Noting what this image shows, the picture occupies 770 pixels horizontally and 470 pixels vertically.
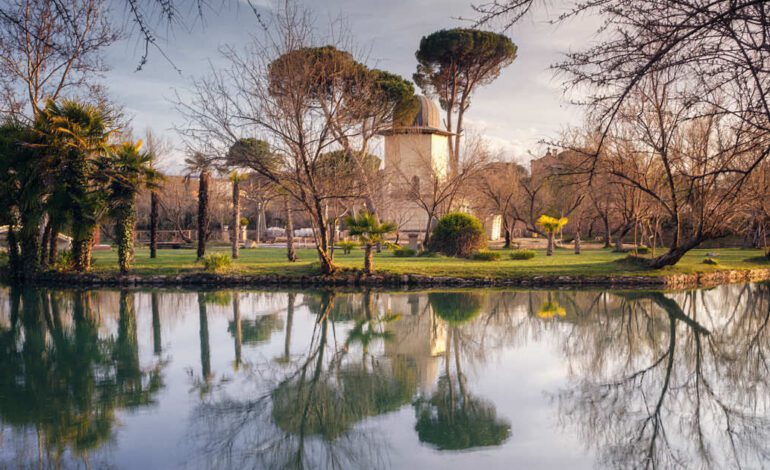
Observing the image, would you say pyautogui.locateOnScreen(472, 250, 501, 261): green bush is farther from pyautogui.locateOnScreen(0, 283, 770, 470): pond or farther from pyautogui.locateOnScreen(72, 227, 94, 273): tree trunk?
pyautogui.locateOnScreen(72, 227, 94, 273): tree trunk

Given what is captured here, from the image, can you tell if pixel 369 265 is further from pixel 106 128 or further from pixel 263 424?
pixel 263 424

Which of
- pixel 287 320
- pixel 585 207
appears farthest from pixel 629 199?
pixel 287 320

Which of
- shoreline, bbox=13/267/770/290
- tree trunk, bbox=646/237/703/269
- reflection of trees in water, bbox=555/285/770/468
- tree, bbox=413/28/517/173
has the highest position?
tree, bbox=413/28/517/173

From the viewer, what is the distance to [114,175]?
18750 millimetres

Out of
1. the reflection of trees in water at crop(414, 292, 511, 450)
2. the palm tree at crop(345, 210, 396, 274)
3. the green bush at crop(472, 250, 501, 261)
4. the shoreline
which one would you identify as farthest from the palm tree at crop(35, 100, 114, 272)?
the reflection of trees in water at crop(414, 292, 511, 450)

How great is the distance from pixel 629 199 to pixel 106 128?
2068cm

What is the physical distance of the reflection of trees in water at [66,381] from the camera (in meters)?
5.56

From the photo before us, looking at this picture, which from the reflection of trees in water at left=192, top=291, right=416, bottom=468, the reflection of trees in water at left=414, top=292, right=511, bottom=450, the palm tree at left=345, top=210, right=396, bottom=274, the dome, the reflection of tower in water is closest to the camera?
the reflection of trees in water at left=192, top=291, right=416, bottom=468

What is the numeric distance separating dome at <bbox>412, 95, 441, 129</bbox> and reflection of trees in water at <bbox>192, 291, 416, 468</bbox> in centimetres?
2685

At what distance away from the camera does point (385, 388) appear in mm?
7203

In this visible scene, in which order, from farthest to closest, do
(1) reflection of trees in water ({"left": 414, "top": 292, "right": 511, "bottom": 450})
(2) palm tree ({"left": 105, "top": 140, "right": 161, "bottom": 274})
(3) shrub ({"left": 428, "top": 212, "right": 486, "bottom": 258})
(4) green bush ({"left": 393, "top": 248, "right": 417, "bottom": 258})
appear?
(4) green bush ({"left": 393, "top": 248, "right": 417, "bottom": 258}) → (3) shrub ({"left": 428, "top": 212, "right": 486, "bottom": 258}) → (2) palm tree ({"left": 105, "top": 140, "right": 161, "bottom": 274}) → (1) reflection of trees in water ({"left": 414, "top": 292, "right": 511, "bottom": 450})

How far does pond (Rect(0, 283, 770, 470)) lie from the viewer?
5.28 m

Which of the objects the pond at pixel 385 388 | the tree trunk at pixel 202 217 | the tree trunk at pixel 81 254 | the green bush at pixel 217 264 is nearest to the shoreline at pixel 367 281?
the green bush at pixel 217 264

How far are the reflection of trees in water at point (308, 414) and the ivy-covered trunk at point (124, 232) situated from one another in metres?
11.9
